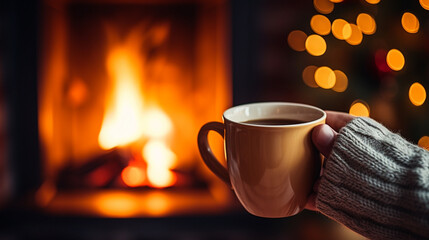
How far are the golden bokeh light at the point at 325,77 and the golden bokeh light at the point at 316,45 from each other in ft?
0.17

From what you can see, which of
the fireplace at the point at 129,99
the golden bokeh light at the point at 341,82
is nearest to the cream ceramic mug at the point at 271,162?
the golden bokeh light at the point at 341,82

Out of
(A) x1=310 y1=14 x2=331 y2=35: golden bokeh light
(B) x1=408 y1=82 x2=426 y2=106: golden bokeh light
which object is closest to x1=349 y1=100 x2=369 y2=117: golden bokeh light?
(B) x1=408 y1=82 x2=426 y2=106: golden bokeh light

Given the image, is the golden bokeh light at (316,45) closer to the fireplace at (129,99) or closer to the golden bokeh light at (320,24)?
the golden bokeh light at (320,24)

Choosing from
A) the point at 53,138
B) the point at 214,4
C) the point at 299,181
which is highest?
the point at 214,4

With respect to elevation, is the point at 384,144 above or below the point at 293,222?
above

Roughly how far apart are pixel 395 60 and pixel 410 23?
12 cm

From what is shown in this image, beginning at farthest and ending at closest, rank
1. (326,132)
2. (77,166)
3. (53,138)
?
1. (77,166)
2. (53,138)
3. (326,132)

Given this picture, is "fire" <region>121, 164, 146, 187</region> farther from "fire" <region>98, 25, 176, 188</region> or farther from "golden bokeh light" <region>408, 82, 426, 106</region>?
"golden bokeh light" <region>408, 82, 426, 106</region>

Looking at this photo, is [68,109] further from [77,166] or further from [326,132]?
[326,132]

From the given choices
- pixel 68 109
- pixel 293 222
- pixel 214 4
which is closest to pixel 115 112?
pixel 68 109

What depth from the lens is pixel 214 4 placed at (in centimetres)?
171

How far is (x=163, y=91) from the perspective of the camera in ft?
6.18

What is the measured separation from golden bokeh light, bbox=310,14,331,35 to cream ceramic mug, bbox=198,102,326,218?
877mm

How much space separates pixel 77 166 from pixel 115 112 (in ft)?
0.84
